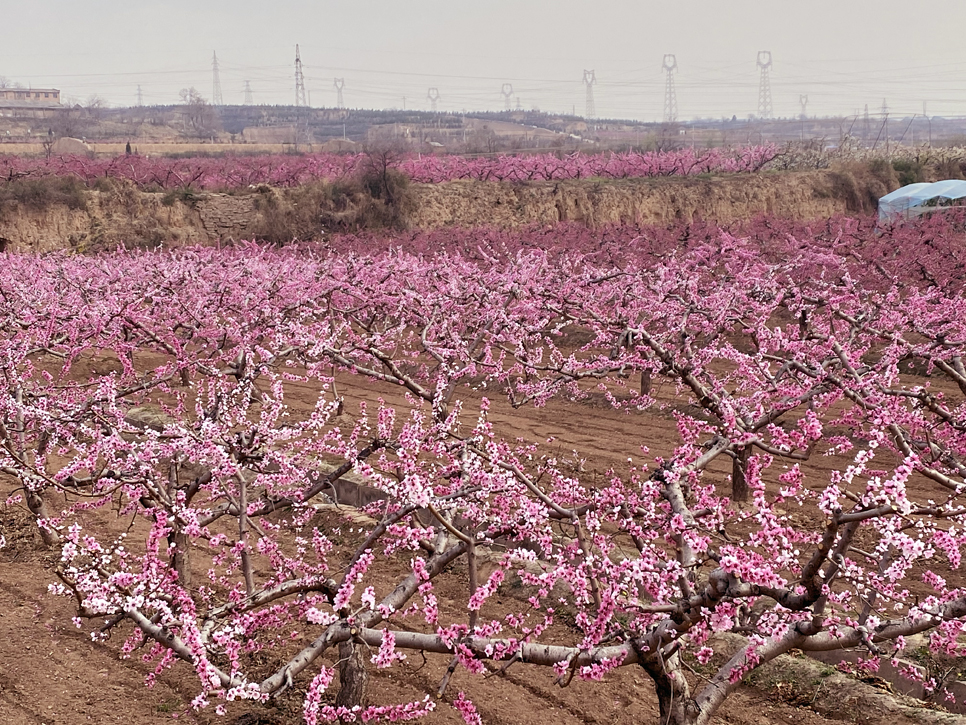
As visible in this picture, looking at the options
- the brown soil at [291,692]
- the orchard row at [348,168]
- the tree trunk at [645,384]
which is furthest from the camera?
the orchard row at [348,168]

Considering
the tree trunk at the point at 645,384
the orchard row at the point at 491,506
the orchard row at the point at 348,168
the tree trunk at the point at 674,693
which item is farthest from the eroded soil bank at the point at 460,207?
the tree trunk at the point at 674,693

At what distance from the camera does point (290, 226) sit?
34.5 m

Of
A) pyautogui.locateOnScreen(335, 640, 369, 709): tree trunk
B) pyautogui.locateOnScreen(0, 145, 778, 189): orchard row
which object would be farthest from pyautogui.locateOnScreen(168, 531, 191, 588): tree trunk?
pyautogui.locateOnScreen(0, 145, 778, 189): orchard row

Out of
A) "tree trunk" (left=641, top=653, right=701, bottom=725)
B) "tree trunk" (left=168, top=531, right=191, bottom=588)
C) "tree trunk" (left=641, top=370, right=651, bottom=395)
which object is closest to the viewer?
"tree trunk" (left=641, top=653, right=701, bottom=725)

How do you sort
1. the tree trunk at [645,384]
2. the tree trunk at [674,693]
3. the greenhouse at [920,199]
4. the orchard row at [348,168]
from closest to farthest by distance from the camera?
the tree trunk at [674,693] → the tree trunk at [645,384] → the greenhouse at [920,199] → the orchard row at [348,168]

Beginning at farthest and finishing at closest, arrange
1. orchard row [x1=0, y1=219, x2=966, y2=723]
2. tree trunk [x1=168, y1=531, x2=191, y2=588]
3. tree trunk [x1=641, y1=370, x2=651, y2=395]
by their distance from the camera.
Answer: tree trunk [x1=641, y1=370, x2=651, y2=395] → tree trunk [x1=168, y1=531, x2=191, y2=588] → orchard row [x1=0, y1=219, x2=966, y2=723]

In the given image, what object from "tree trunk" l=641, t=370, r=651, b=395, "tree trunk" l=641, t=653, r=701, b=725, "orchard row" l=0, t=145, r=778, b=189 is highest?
"orchard row" l=0, t=145, r=778, b=189

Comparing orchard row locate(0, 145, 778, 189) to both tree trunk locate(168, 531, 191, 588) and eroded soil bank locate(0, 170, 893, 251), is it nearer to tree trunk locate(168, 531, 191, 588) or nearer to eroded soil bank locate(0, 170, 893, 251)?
eroded soil bank locate(0, 170, 893, 251)

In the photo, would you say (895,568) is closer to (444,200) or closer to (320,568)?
(320,568)

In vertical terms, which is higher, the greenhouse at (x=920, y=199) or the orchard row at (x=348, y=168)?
the orchard row at (x=348, y=168)

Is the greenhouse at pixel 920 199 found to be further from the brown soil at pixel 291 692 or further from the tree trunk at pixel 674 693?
the tree trunk at pixel 674 693

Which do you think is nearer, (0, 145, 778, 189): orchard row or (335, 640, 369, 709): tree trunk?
(335, 640, 369, 709): tree trunk

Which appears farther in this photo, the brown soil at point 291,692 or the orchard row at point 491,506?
the brown soil at point 291,692

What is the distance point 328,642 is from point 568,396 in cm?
1088
